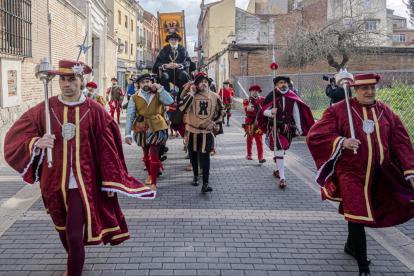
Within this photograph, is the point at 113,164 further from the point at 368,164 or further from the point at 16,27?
the point at 16,27

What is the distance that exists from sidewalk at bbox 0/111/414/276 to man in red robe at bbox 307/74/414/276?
0.55 meters

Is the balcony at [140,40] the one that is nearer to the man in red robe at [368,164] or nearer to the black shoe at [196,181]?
the black shoe at [196,181]

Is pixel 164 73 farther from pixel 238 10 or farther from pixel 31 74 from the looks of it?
pixel 238 10

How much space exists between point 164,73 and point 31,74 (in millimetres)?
4136

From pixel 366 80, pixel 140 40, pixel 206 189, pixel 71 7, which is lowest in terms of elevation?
pixel 206 189

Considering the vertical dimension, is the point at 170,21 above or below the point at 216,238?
above

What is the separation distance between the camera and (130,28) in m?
52.7

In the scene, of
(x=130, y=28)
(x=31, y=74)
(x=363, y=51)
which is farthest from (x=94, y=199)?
(x=130, y=28)

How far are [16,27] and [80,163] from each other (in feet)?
25.5

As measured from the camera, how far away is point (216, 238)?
493 cm

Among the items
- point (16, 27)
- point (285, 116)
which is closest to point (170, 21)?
point (16, 27)

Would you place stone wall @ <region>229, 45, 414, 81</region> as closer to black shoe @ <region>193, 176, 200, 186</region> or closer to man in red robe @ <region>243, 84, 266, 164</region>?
man in red robe @ <region>243, 84, 266, 164</region>

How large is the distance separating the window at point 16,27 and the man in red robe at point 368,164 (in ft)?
24.8

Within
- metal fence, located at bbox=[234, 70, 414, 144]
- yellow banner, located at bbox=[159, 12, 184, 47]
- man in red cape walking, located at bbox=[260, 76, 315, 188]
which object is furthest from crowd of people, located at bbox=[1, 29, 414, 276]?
yellow banner, located at bbox=[159, 12, 184, 47]
